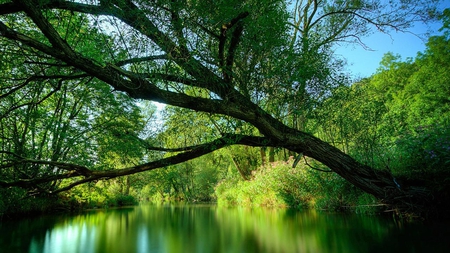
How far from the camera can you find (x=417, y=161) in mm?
6234

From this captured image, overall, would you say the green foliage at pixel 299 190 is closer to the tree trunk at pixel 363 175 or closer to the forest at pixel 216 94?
the forest at pixel 216 94

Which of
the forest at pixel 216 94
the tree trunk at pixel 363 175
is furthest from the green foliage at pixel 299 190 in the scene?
the tree trunk at pixel 363 175

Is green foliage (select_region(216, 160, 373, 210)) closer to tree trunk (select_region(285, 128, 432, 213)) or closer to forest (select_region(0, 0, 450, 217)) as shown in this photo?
forest (select_region(0, 0, 450, 217))

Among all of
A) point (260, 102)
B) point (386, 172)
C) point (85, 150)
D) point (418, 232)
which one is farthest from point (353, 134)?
point (85, 150)

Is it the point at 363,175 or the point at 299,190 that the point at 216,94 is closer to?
the point at 363,175

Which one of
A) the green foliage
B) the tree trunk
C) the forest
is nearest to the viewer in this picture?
the forest

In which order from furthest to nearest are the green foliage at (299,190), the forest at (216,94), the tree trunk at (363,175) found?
the green foliage at (299,190) → the tree trunk at (363,175) → the forest at (216,94)

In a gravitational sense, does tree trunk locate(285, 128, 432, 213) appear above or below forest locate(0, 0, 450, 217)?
below

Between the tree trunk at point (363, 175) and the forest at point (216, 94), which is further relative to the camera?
the tree trunk at point (363, 175)

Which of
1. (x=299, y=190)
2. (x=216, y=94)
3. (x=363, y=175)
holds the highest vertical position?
(x=216, y=94)

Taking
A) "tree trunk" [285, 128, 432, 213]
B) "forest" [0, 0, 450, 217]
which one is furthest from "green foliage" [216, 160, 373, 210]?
"tree trunk" [285, 128, 432, 213]

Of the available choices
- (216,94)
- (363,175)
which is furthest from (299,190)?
(216,94)

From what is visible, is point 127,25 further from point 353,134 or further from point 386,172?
point 353,134

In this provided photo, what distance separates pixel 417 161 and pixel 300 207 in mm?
7879
